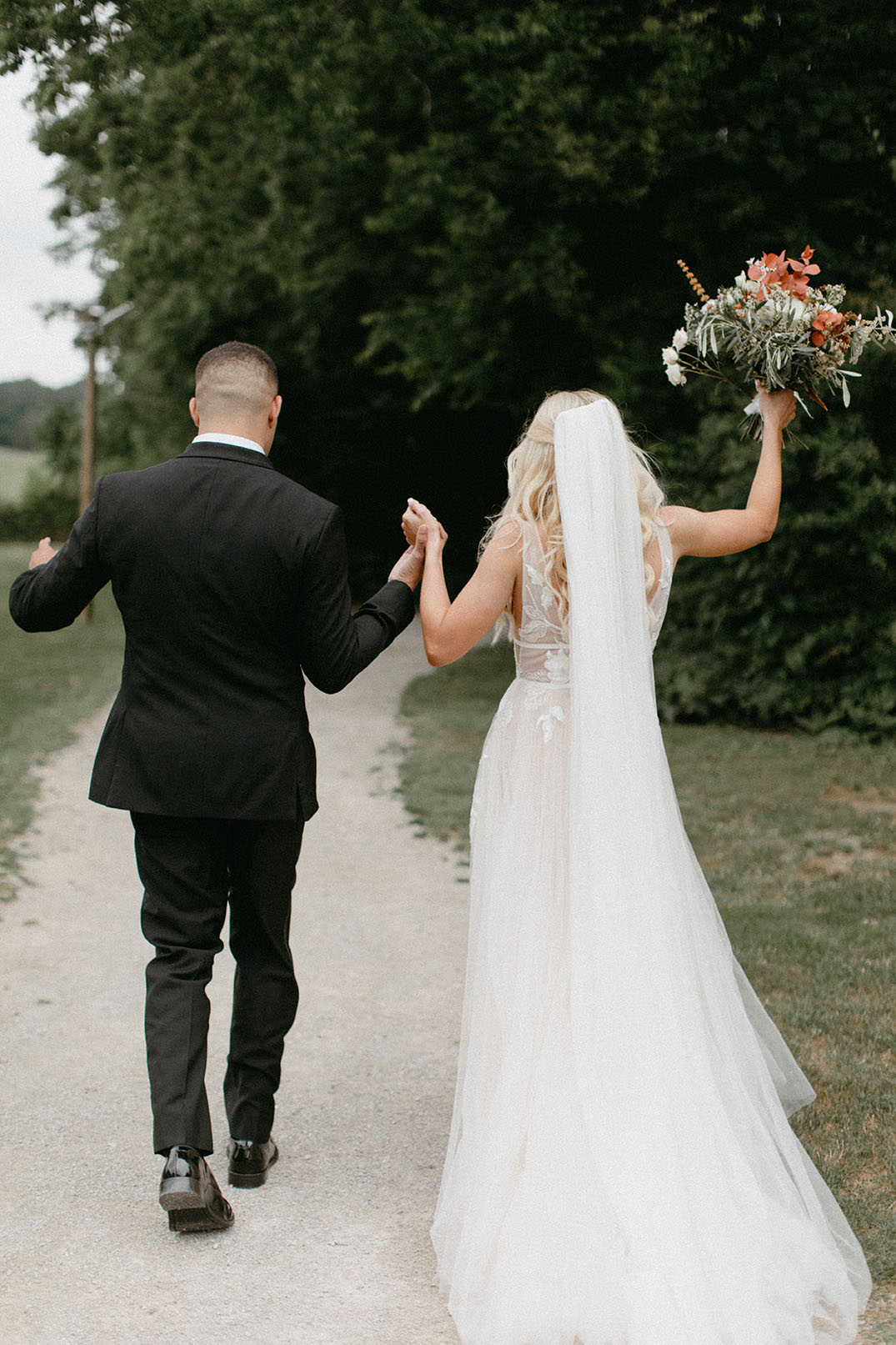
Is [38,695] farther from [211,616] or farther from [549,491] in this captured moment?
[549,491]

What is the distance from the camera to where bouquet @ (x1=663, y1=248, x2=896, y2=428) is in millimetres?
3416

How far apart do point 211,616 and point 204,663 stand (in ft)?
0.41

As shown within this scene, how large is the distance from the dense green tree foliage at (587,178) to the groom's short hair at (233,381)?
6.53m

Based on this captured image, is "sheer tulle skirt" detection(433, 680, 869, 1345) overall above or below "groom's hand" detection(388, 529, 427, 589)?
below

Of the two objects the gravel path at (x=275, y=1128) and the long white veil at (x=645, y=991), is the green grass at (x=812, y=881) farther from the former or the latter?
the gravel path at (x=275, y=1128)

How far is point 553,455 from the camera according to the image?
3.09 m

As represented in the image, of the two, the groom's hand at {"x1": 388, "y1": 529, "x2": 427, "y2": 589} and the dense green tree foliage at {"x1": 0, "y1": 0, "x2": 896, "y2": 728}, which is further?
the dense green tree foliage at {"x1": 0, "y1": 0, "x2": 896, "y2": 728}

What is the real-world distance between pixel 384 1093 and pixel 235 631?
6.03ft

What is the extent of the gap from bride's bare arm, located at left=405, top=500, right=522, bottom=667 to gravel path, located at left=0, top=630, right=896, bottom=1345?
1.51 meters

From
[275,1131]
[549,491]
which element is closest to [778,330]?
[549,491]

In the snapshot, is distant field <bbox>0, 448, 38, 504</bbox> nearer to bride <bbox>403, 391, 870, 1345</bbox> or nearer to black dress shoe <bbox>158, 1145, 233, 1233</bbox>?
black dress shoe <bbox>158, 1145, 233, 1233</bbox>

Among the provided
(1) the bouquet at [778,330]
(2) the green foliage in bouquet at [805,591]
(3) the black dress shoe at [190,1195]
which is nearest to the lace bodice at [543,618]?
(1) the bouquet at [778,330]

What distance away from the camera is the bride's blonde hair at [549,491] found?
310cm

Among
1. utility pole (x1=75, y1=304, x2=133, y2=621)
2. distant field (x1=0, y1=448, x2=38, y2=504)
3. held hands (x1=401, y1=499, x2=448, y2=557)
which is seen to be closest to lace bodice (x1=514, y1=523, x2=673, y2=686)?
held hands (x1=401, y1=499, x2=448, y2=557)
